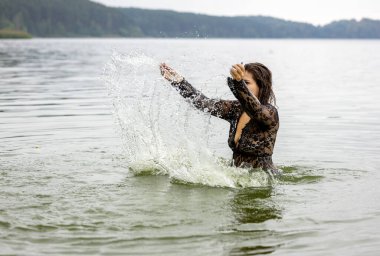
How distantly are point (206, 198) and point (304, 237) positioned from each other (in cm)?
181

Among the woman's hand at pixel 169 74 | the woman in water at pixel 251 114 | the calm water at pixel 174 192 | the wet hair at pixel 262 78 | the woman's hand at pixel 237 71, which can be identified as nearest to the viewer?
the calm water at pixel 174 192

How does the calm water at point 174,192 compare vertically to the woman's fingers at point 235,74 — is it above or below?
below

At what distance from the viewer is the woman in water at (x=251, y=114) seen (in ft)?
26.0

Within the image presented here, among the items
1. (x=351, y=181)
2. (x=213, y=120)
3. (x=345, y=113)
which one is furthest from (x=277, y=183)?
(x=345, y=113)

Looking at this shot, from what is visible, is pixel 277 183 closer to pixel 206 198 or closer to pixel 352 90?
pixel 206 198

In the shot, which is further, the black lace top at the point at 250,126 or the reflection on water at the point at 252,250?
the black lace top at the point at 250,126

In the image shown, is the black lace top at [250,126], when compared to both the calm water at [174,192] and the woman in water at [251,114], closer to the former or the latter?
the woman in water at [251,114]

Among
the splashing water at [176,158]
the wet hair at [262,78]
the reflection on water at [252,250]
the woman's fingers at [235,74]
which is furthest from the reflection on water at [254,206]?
the woman's fingers at [235,74]

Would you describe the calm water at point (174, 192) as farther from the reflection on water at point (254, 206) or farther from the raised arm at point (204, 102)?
the raised arm at point (204, 102)

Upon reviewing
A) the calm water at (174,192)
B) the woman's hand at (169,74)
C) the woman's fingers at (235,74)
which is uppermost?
the woman's fingers at (235,74)

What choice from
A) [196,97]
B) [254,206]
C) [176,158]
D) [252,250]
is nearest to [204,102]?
[196,97]

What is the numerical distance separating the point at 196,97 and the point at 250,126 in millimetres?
865

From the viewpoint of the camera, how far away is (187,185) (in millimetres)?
8445

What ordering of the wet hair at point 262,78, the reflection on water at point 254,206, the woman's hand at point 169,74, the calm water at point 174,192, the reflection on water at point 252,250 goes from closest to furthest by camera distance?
the reflection on water at point 252,250, the calm water at point 174,192, the reflection on water at point 254,206, the wet hair at point 262,78, the woman's hand at point 169,74
